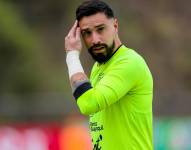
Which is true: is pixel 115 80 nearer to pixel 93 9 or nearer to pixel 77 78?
pixel 77 78

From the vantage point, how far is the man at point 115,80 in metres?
5.42

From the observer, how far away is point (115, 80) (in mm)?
5371

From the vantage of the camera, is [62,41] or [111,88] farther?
[62,41]

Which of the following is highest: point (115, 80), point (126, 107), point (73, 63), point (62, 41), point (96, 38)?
point (62, 41)

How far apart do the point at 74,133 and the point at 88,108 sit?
8.20 metres

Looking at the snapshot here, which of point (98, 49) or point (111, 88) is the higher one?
point (98, 49)

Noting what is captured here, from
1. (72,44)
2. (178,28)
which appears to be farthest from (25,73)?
(72,44)

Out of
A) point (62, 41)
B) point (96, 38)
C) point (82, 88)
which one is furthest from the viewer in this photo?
point (62, 41)

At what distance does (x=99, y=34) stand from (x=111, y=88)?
1.17ft

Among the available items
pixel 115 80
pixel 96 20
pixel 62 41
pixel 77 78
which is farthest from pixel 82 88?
pixel 62 41

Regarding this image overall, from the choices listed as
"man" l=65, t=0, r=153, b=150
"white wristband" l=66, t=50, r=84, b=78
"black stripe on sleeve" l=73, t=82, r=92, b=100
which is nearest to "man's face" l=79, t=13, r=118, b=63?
"man" l=65, t=0, r=153, b=150

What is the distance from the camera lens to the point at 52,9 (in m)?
31.2

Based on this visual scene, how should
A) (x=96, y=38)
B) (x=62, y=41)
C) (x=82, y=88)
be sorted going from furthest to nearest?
(x=62, y=41), (x=96, y=38), (x=82, y=88)

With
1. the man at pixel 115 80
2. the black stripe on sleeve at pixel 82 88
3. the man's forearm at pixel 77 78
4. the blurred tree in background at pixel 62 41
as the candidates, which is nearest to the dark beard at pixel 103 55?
the man at pixel 115 80
